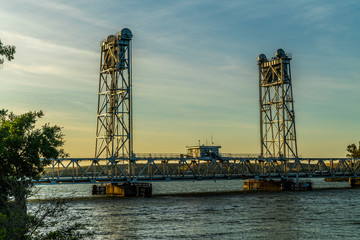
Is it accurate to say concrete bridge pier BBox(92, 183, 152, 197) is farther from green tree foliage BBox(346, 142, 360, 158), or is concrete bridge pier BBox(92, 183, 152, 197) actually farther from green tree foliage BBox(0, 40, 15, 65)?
green tree foliage BBox(346, 142, 360, 158)

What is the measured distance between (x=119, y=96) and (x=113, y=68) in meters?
4.64

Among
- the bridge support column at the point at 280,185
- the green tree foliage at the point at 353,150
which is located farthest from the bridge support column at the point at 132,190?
the green tree foliage at the point at 353,150

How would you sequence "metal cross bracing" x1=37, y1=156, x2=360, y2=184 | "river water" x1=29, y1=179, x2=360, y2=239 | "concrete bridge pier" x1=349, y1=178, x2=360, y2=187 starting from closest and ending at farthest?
"river water" x1=29, y1=179, x2=360, y2=239 → "metal cross bracing" x1=37, y1=156, x2=360, y2=184 → "concrete bridge pier" x1=349, y1=178, x2=360, y2=187

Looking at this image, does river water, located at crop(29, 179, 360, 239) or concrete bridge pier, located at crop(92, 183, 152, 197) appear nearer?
river water, located at crop(29, 179, 360, 239)

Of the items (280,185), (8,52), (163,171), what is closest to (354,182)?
(280,185)

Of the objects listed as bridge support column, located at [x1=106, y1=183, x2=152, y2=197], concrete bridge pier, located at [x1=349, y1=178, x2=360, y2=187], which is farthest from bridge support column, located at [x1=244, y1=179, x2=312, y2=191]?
bridge support column, located at [x1=106, y1=183, x2=152, y2=197]

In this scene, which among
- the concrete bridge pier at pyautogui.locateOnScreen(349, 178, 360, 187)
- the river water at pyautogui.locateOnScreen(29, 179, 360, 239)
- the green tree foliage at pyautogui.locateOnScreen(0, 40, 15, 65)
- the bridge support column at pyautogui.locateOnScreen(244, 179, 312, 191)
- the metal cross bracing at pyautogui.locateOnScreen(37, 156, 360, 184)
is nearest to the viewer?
the green tree foliage at pyautogui.locateOnScreen(0, 40, 15, 65)

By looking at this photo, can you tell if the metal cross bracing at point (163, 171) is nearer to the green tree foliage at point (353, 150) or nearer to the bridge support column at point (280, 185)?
the bridge support column at point (280, 185)

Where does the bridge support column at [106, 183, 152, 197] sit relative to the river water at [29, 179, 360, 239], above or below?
above

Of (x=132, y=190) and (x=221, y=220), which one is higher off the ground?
(x=132, y=190)

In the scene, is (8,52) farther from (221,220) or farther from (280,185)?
(280,185)

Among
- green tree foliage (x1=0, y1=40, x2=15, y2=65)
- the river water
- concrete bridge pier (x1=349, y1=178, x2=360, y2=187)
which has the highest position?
green tree foliage (x1=0, y1=40, x2=15, y2=65)

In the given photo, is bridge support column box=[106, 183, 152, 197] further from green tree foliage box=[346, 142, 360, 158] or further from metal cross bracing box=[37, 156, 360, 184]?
green tree foliage box=[346, 142, 360, 158]

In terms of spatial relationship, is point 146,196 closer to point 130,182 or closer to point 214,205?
point 130,182
